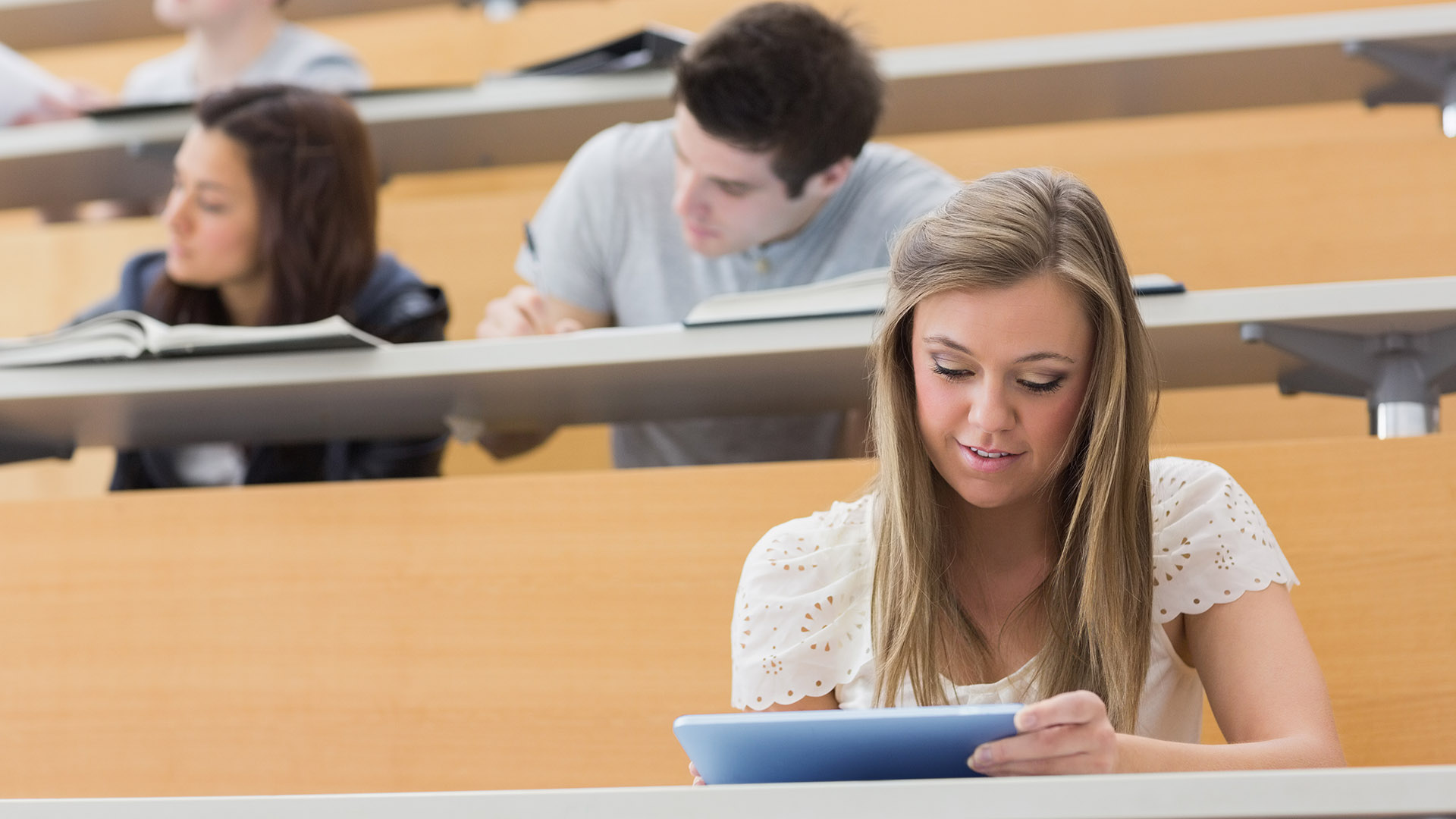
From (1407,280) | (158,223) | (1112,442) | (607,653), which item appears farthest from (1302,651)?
(158,223)

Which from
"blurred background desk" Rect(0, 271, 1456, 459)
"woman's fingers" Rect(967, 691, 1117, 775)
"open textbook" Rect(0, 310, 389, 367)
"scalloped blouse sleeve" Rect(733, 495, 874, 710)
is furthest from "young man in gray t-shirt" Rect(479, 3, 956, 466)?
"woman's fingers" Rect(967, 691, 1117, 775)

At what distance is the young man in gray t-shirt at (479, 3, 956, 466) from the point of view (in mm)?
1358

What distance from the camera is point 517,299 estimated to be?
1272 mm

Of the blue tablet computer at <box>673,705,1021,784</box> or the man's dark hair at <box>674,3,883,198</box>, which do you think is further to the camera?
the man's dark hair at <box>674,3,883,198</box>

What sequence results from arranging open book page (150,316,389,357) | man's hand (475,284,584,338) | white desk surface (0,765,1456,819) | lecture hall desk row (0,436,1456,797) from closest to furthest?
white desk surface (0,765,1456,819), lecture hall desk row (0,436,1456,797), open book page (150,316,389,357), man's hand (475,284,584,338)

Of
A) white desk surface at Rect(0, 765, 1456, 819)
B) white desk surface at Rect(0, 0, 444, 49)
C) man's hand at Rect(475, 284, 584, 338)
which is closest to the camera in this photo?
white desk surface at Rect(0, 765, 1456, 819)

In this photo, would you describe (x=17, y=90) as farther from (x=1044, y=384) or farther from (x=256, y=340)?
(x=1044, y=384)

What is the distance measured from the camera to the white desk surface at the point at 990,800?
1.54 ft

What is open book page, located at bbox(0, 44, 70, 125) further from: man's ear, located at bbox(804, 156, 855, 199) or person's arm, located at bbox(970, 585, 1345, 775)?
person's arm, located at bbox(970, 585, 1345, 775)

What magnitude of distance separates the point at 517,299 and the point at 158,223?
738 millimetres

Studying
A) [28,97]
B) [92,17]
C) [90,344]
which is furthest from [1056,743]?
[92,17]

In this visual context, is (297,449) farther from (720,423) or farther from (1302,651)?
(1302,651)

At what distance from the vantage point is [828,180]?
142 centimetres

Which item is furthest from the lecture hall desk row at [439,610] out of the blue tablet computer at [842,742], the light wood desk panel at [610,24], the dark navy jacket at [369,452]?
the light wood desk panel at [610,24]
